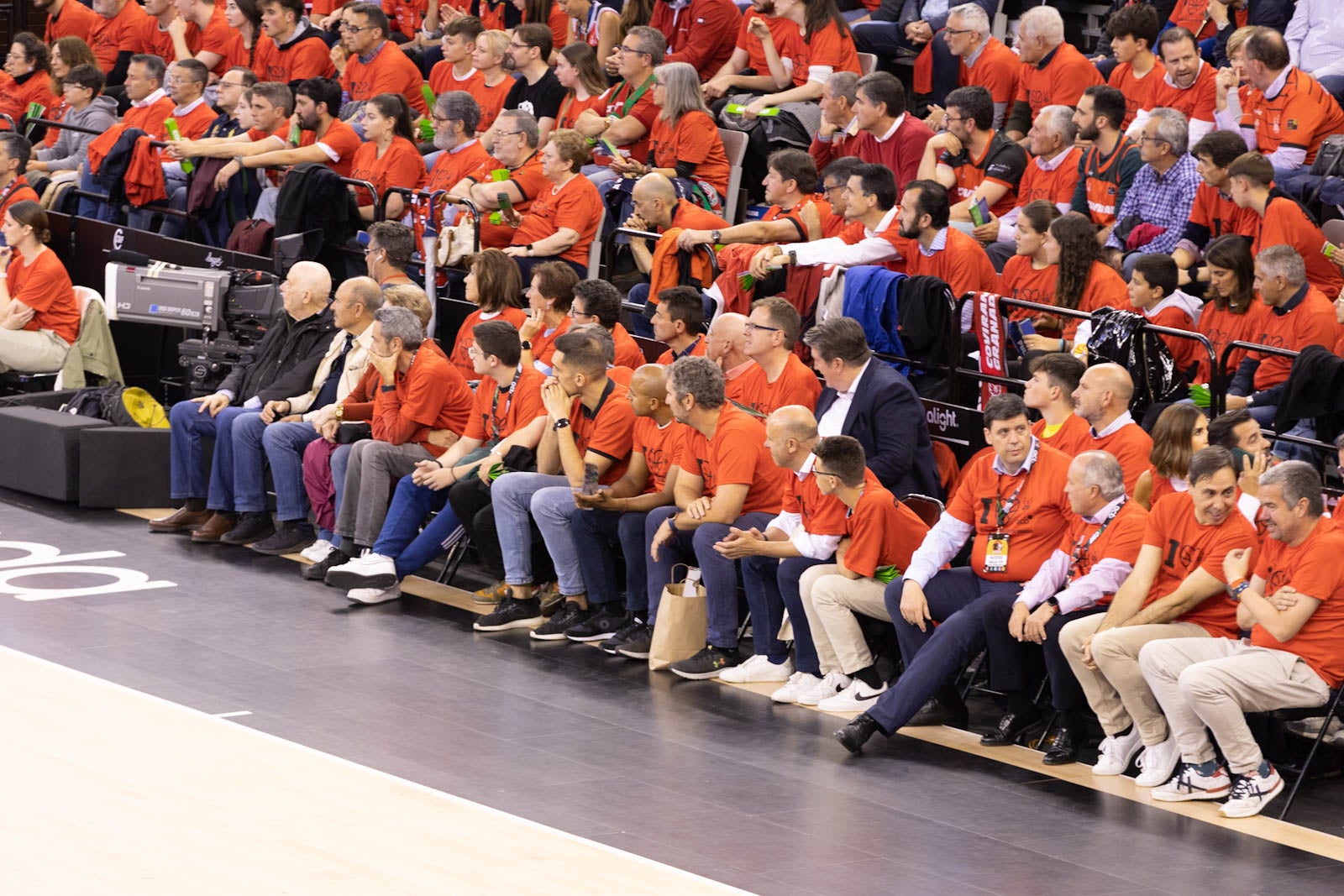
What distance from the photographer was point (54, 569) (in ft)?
28.2

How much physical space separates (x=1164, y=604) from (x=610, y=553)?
8.38 ft

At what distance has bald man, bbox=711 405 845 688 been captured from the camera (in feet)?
23.2

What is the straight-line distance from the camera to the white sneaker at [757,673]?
7.40 metres

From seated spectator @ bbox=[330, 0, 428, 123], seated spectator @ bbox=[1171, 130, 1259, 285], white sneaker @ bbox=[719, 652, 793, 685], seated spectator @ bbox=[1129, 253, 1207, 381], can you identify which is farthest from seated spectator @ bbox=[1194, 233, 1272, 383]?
seated spectator @ bbox=[330, 0, 428, 123]

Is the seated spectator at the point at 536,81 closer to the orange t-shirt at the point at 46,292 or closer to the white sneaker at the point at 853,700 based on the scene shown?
the orange t-shirt at the point at 46,292

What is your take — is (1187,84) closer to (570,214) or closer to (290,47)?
(570,214)

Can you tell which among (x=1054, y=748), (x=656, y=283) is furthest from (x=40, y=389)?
(x=1054, y=748)

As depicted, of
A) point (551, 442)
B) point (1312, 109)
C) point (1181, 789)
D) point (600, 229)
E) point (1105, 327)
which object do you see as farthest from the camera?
point (600, 229)

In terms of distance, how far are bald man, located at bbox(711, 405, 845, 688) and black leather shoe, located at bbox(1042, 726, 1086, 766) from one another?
1.03 metres

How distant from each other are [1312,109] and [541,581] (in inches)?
171

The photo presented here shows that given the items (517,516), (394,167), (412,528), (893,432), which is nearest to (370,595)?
(412,528)

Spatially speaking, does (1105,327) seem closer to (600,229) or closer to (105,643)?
(600,229)

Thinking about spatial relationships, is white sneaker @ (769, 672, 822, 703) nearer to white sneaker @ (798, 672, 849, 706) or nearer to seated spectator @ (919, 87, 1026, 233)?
white sneaker @ (798, 672, 849, 706)

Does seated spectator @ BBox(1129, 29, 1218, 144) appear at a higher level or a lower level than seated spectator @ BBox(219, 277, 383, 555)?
higher
